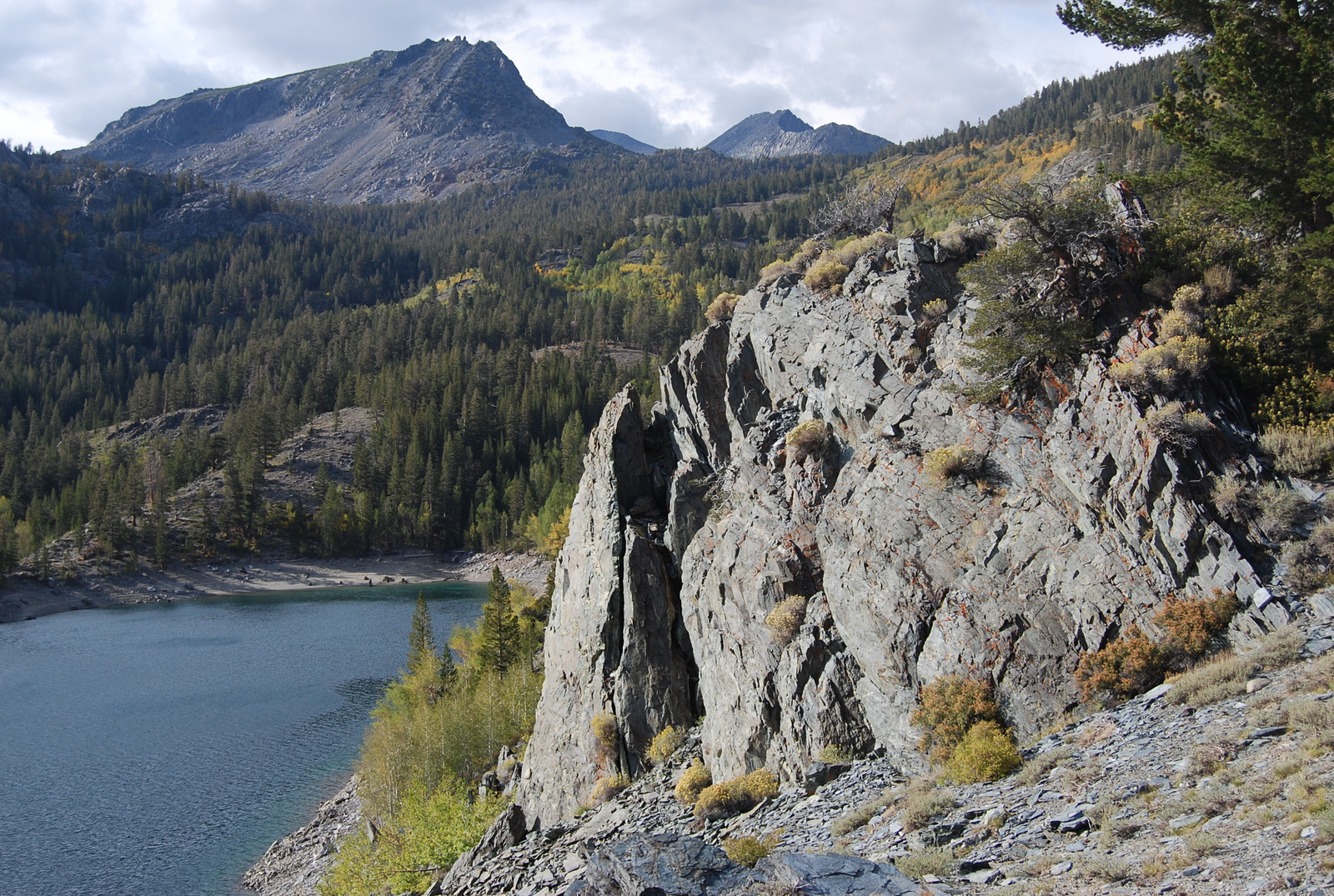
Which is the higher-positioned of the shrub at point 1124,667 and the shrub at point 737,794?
the shrub at point 1124,667

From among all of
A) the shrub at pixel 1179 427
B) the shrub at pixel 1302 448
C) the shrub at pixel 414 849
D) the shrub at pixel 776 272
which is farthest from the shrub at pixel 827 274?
the shrub at pixel 414 849

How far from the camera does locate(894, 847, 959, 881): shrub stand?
1348 centimetres

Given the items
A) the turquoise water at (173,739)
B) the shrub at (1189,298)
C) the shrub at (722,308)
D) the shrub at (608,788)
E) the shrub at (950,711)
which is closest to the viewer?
the shrub at (950,711)

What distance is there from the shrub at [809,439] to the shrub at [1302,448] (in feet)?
40.0

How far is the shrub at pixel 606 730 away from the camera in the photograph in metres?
31.5

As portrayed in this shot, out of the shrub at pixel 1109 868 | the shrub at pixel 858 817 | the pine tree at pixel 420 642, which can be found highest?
the shrub at pixel 1109 868

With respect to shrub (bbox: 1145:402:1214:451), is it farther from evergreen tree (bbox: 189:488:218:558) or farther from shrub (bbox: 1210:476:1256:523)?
evergreen tree (bbox: 189:488:218:558)

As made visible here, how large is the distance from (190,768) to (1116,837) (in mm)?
62064

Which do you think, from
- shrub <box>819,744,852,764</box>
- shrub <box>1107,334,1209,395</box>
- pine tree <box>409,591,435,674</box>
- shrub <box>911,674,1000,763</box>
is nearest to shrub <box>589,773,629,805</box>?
shrub <box>819,744,852,764</box>

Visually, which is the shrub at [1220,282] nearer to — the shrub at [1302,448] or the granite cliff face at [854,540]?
the granite cliff face at [854,540]

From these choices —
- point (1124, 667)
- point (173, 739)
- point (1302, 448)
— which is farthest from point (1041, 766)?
point (173, 739)

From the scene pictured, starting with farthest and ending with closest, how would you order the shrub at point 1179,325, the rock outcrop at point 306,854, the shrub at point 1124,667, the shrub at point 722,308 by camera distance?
the rock outcrop at point 306,854, the shrub at point 722,308, the shrub at point 1179,325, the shrub at point 1124,667

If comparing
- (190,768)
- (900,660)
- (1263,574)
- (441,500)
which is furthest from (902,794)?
(441,500)

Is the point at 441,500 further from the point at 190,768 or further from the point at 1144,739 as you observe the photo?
the point at 1144,739
